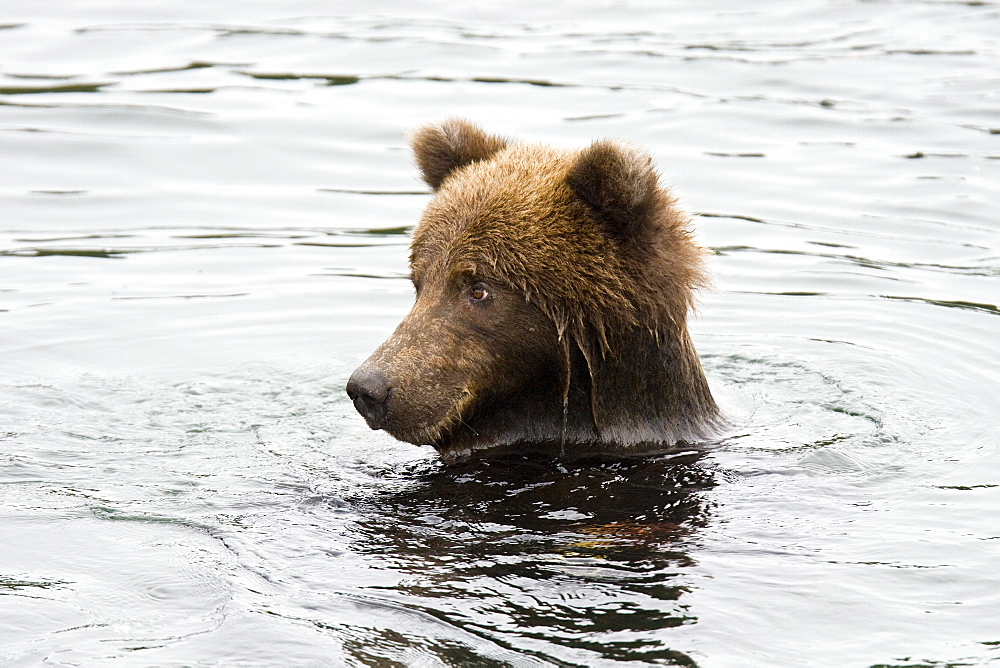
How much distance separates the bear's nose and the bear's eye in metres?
0.66

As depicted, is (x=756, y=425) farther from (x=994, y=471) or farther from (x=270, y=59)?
(x=270, y=59)

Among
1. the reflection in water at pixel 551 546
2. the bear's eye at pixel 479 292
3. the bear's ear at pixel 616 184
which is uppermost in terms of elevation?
the bear's ear at pixel 616 184

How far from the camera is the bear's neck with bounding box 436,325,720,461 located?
7.04m

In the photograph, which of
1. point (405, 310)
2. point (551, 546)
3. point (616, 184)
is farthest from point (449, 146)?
point (405, 310)

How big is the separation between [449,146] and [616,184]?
129 cm

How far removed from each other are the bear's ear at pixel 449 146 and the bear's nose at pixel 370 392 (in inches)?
63.1

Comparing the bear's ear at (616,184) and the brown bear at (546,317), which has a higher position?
the bear's ear at (616,184)

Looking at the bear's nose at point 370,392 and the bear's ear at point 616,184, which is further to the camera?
the bear's ear at point 616,184

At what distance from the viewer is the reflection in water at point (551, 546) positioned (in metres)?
5.32

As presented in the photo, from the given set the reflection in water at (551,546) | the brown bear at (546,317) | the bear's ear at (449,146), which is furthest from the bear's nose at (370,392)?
the bear's ear at (449,146)

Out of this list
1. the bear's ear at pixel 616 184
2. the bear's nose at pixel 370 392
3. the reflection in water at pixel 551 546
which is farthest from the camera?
the bear's ear at pixel 616 184

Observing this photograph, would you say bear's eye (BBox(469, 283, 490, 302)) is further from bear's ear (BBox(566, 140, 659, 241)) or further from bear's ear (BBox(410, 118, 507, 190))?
bear's ear (BBox(410, 118, 507, 190))

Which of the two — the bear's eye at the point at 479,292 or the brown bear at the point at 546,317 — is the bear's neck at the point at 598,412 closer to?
the brown bear at the point at 546,317

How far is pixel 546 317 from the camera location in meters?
6.81
